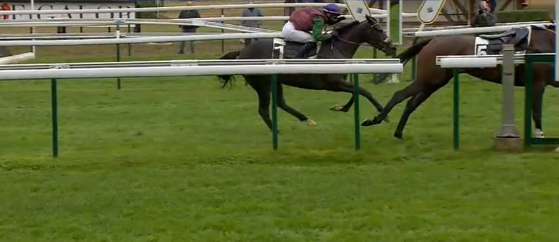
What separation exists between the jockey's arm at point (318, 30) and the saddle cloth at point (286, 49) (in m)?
0.18

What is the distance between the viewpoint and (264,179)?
23.0 ft

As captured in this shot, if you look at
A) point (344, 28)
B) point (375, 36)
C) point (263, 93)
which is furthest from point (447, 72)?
point (263, 93)

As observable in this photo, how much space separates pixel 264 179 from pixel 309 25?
3.95 metres

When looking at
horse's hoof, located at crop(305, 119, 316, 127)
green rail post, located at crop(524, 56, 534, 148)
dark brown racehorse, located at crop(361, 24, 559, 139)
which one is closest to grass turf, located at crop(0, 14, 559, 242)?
horse's hoof, located at crop(305, 119, 316, 127)

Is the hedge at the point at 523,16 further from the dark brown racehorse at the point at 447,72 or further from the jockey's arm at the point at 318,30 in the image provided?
the dark brown racehorse at the point at 447,72

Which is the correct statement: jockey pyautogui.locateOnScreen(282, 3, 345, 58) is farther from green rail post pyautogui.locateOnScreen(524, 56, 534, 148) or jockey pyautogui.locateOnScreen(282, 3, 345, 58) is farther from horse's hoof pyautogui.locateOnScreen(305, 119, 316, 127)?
green rail post pyautogui.locateOnScreen(524, 56, 534, 148)

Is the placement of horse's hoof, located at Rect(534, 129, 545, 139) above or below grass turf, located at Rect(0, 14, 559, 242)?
above

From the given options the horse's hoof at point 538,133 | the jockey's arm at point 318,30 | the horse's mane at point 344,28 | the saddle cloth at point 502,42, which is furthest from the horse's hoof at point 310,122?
the horse's hoof at point 538,133

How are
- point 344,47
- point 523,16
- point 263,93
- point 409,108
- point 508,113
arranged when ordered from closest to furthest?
point 508,113
point 409,108
point 263,93
point 344,47
point 523,16

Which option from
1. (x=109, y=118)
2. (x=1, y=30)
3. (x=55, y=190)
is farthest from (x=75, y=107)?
(x=1, y=30)

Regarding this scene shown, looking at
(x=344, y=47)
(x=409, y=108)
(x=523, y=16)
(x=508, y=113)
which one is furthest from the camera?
(x=523, y=16)

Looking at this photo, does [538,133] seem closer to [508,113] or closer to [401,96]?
[508,113]

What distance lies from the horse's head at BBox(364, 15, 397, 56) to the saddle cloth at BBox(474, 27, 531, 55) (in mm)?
1600

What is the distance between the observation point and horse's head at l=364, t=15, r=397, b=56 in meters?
10.5
